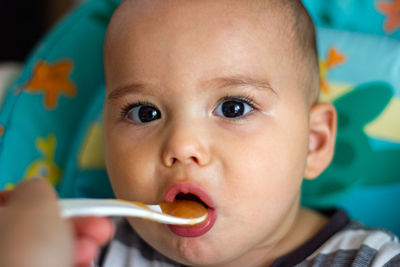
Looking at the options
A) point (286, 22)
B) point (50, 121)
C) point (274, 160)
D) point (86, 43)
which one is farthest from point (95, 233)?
point (86, 43)

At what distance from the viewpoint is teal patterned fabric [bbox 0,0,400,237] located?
1.18 m

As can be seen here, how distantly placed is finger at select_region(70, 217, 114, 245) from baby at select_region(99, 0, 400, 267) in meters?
0.18

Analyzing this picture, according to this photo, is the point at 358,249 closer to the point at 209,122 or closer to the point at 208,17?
the point at 209,122

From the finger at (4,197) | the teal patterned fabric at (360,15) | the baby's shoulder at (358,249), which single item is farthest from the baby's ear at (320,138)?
the finger at (4,197)

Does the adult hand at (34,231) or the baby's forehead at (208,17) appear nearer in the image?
the adult hand at (34,231)

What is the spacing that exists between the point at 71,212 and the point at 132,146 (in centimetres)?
30

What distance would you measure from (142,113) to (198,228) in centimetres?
24

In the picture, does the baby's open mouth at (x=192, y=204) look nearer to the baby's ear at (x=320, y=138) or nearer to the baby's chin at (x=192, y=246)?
the baby's chin at (x=192, y=246)

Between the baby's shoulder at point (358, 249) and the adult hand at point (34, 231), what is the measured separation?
55 cm

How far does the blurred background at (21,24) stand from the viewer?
2.20 m

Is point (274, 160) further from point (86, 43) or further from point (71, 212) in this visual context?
point (86, 43)

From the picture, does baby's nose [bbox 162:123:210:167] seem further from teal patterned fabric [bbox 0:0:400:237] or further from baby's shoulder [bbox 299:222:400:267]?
teal patterned fabric [bbox 0:0:400:237]

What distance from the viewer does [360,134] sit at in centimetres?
118

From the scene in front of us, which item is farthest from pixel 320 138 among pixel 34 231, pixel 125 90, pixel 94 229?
pixel 34 231
